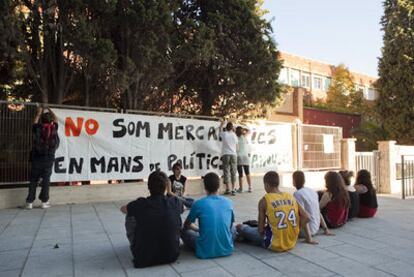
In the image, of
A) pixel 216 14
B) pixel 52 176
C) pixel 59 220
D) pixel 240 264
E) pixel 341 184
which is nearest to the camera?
pixel 240 264

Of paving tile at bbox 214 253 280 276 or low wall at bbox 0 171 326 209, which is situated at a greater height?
low wall at bbox 0 171 326 209

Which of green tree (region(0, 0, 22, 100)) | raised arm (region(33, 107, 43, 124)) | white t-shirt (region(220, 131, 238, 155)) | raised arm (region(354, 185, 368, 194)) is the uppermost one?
green tree (region(0, 0, 22, 100))

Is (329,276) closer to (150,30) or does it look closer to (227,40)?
(150,30)

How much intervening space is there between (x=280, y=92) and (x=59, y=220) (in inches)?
321

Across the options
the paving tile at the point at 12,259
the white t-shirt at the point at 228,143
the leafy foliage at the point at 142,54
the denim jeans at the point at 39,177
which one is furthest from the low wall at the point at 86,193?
the paving tile at the point at 12,259

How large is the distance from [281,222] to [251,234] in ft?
2.06

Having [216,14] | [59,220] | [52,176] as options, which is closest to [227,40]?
[216,14]

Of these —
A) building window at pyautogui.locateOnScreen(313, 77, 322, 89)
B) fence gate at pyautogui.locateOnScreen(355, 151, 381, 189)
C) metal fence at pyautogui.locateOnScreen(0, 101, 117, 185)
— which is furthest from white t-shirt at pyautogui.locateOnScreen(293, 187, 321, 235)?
building window at pyautogui.locateOnScreen(313, 77, 322, 89)

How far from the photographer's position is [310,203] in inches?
230

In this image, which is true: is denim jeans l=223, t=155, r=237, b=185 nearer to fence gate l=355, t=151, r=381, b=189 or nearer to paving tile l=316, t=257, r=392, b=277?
paving tile l=316, t=257, r=392, b=277

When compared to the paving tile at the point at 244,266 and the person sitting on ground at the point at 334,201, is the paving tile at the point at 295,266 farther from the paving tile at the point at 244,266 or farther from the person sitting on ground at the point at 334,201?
the person sitting on ground at the point at 334,201

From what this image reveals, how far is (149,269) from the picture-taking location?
444 cm

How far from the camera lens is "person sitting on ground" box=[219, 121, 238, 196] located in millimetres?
10750

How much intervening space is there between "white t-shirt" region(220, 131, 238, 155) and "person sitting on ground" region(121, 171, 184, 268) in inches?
245
